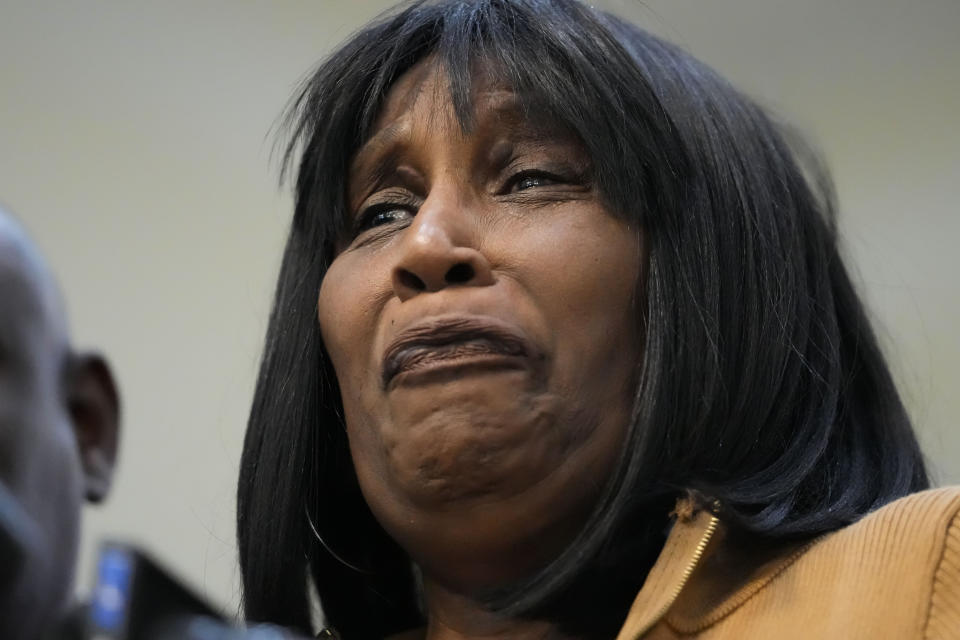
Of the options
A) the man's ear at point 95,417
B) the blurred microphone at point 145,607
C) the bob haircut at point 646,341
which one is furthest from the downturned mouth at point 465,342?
the blurred microphone at point 145,607

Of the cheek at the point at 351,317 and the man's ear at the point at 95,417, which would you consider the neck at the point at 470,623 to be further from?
the man's ear at the point at 95,417

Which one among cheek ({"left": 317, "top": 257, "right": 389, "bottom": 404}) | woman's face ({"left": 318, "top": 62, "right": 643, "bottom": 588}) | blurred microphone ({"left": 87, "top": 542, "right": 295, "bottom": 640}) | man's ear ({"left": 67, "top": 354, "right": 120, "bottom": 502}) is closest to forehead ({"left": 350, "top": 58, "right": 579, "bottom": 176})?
woman's face ({"left": 318, "top": 62, "right": 643, "bottom": 588})

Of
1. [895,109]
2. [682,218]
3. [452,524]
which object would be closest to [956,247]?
[895,109]

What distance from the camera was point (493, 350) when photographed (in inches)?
39.9

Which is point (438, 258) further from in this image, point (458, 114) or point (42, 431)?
point (42, 431)

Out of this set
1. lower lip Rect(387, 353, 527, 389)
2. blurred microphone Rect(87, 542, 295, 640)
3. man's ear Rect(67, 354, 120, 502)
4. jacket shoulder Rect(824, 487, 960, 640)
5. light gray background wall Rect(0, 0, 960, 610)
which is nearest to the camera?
blurred microphone Rect(87, 542, 295, 640)

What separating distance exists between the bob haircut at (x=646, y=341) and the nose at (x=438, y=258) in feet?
0.28

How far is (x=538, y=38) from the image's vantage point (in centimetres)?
113

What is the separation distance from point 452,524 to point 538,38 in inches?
14.6

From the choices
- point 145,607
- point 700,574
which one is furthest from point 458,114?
point 145,607

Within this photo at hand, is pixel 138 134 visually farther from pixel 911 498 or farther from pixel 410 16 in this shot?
pixel 911 498

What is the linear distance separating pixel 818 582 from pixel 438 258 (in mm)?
334

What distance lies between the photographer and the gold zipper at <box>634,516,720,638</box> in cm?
93

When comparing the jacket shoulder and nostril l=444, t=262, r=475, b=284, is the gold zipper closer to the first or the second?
the jacket shoulder
